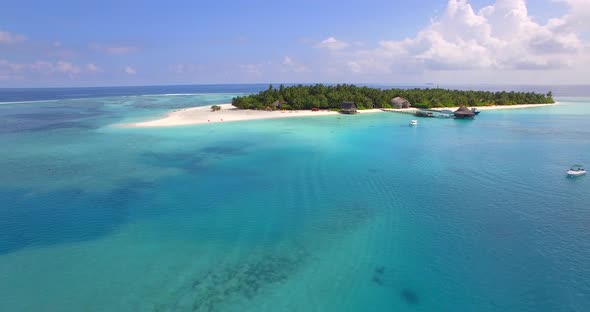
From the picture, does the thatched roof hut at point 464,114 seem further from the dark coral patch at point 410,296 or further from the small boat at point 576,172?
the dark coral patch at point 410,296

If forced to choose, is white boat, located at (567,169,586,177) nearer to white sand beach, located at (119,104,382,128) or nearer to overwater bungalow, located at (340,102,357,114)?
overwater bungalow, located at (340,102,357,114)

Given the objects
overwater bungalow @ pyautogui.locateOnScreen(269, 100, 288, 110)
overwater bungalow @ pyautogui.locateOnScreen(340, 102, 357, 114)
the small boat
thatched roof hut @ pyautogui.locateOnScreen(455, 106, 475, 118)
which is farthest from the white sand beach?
the small boat

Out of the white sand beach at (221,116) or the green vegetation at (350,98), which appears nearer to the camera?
the white sand beach at (221,116)

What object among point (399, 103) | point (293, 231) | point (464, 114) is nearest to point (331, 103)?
point (399, 103)

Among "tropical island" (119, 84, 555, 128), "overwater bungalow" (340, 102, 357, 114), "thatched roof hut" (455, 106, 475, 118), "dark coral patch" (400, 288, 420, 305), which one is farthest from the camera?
"overwater bungalow" (340, 102, 357, 114)

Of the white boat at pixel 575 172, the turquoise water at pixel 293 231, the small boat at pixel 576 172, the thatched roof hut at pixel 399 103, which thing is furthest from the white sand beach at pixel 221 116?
the white boat at pixel 575 172
